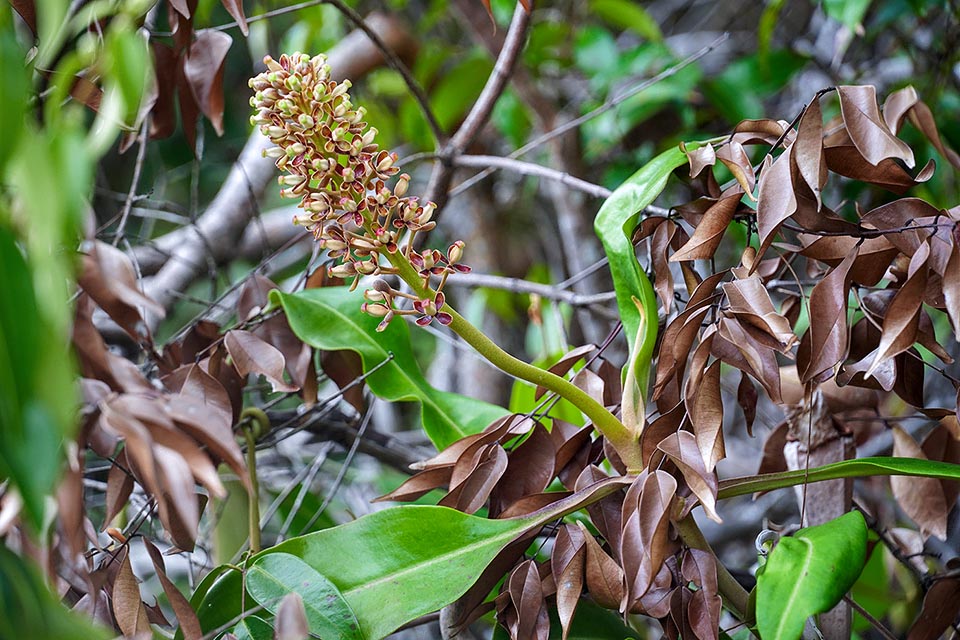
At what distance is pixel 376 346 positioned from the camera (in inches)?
26.3

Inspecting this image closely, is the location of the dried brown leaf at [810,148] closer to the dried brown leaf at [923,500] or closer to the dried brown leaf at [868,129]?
the dried brown leaf at [868,129]

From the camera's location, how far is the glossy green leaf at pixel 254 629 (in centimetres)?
47

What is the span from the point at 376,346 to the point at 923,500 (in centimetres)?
44

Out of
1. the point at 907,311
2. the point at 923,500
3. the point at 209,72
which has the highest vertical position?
the point at 209,72

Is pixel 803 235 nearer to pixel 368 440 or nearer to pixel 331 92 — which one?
pixel 331 92

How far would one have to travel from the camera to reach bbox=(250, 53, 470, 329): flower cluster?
452 millimetres

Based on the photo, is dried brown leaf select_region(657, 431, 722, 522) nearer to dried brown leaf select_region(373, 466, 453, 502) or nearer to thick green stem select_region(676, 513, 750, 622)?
thick green stem select_region(676, 513, 750, 622)

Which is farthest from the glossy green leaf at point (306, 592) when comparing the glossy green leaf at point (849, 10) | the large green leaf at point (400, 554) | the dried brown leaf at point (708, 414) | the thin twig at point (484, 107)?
the glossy green leaf at point (849, 10)

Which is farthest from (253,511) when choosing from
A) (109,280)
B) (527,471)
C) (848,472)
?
(848,472)

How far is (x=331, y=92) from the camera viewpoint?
0.46 meters

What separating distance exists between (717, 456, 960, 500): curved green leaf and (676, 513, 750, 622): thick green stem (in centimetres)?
3

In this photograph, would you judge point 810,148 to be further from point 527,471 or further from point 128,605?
point 128,605

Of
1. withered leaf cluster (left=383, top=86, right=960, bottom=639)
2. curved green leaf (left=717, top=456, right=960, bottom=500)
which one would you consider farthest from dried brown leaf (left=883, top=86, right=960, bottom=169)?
curved green leaf (left=717, top=456, right=960, bottom=500)

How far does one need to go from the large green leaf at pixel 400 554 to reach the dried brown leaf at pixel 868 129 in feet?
0.83
